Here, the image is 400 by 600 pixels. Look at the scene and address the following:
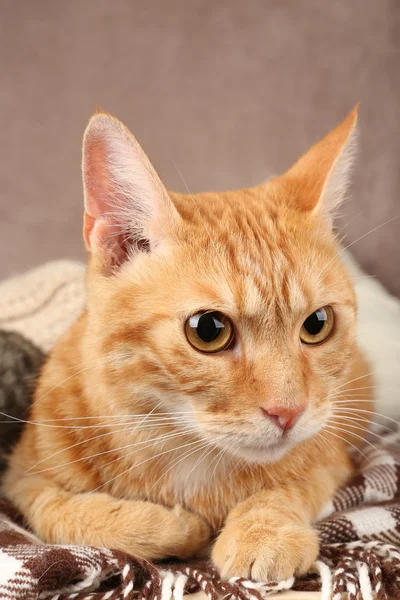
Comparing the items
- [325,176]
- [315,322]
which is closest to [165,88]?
[325,176]

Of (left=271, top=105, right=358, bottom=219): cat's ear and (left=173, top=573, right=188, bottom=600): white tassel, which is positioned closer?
(left=173, top=573, right=188, bottom=600): white tassel

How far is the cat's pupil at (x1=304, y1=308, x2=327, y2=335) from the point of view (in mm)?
898

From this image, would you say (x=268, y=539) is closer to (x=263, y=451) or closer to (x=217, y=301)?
(x=263, y=451)

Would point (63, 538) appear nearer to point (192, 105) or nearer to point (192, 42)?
point (192, 105)

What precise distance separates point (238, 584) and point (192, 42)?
1.71m

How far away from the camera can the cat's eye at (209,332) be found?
2.74 feet

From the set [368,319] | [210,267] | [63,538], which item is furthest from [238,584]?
[368,319]

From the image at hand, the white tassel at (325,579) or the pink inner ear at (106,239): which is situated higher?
the pink inner ear at (106,239)

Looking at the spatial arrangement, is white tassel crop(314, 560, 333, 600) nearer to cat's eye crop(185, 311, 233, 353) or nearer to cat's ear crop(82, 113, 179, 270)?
cat's eye crop(185, 311, 233, 353)

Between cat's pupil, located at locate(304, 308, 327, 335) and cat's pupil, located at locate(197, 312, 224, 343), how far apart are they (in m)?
0.14

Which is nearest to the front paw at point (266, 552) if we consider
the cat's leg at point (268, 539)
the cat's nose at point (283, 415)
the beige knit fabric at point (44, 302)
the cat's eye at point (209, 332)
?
the cat's leg at point (268, 539)

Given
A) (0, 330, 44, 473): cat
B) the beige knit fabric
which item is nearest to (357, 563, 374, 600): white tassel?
(0, 330, 44, 473): cat

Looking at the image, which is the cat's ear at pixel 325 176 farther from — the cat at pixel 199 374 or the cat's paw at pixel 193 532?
the cat's paw at pixel 193 532

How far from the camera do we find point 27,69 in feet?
6.55
